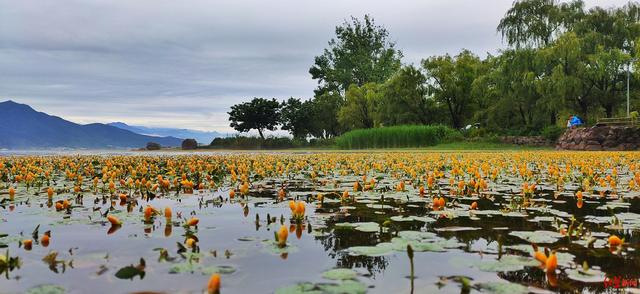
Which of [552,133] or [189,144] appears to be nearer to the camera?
[552,133]

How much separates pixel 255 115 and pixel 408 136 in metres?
25.8

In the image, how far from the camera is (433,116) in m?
41.5

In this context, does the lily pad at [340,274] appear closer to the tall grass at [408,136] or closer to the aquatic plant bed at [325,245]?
the aquatic plant bed at [325,245]

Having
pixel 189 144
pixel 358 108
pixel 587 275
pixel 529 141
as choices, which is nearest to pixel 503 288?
pixel 587 275

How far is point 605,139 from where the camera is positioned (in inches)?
986

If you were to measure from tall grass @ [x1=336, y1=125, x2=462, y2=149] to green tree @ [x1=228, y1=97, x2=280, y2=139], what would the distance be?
71.2ft

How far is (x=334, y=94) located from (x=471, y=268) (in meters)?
56.5

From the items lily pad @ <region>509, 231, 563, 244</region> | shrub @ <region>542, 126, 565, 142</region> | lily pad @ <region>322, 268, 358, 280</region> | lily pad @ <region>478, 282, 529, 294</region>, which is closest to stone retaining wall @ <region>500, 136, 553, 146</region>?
shrub @ <region>542, 126, 565, 142</region>

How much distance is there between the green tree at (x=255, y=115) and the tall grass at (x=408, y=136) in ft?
71.2

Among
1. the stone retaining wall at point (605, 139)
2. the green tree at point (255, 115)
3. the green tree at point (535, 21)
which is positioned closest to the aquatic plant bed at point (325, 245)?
the stone retaining wall at point (605, 139)

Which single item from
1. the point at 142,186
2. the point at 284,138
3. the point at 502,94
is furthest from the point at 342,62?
the point at 142,186

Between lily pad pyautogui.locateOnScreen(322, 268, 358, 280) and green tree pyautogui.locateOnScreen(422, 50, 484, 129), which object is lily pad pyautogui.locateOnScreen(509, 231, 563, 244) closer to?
lily pad pyautogui.locateOnScreen(322, 268, 358, 280)

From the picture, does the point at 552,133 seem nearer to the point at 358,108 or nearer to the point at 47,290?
the point at 358,108

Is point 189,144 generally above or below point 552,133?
below
